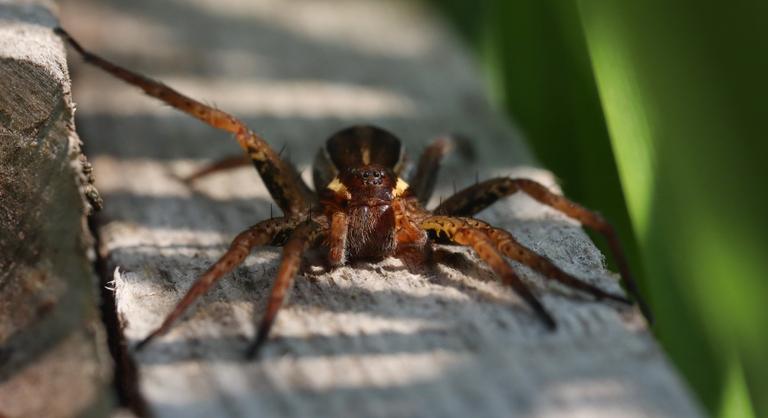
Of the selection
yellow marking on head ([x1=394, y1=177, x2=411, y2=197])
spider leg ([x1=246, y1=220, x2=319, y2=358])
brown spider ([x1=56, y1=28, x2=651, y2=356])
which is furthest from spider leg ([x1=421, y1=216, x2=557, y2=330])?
spider leg ([x1=246, y1=220, x2=319, y2=358])

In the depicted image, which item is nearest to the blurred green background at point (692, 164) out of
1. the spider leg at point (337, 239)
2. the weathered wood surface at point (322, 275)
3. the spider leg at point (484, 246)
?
the weathered wood surface at point (322, 275)

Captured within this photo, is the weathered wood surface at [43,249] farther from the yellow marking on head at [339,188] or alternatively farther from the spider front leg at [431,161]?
A: the spider front leg at [431,161]

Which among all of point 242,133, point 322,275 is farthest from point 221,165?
point 322,275

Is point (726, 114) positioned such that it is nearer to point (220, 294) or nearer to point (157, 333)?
point (220, 294)

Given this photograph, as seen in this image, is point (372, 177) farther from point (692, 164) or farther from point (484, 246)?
point (692, 164)

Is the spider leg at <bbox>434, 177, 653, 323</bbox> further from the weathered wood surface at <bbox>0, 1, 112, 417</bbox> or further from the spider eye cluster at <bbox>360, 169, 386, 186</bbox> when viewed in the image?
the weathered wood surface at <bbox>0, 1, 112, 417</bbox>

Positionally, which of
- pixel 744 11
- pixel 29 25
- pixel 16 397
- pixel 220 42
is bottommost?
pixel 16 397

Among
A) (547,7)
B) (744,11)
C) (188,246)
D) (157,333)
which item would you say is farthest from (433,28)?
(157,333)
